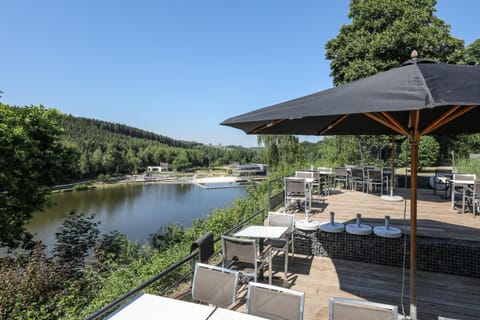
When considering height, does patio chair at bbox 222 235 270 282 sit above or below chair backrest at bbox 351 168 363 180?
below

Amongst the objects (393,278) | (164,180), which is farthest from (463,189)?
(164,180)

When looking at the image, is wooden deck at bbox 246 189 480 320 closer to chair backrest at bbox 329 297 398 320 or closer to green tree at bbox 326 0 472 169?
chair backrest at bbox 329 297 398 320

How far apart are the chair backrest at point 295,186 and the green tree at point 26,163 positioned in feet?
24.0

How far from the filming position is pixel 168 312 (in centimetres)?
162

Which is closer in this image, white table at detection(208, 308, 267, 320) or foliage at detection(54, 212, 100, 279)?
white table at detection(208, 308, 267, 320)

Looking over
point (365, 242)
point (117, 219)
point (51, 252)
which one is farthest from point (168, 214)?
point (365, 242)

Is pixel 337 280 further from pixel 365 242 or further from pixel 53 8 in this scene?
pixel 53 8

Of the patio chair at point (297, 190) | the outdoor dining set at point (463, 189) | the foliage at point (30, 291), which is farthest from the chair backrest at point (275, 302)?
the foliage at point (30, 291)

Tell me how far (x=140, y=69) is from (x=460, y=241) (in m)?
21.8

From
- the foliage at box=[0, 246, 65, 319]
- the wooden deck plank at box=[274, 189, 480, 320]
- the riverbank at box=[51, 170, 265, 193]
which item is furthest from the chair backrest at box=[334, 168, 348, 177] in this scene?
the riverbank at box=[51, 170, 265, 193]

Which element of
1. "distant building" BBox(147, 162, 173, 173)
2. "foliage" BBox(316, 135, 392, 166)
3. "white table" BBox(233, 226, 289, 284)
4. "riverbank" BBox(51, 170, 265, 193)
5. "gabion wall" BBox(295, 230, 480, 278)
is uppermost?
"foliage" BBox(316, 135, 392, 166)

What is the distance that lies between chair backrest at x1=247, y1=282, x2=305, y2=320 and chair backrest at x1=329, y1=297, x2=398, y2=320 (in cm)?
19

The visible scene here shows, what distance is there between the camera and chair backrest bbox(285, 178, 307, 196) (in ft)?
17.5

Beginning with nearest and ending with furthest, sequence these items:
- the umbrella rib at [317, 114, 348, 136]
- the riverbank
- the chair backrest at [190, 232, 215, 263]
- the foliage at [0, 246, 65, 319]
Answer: the chair backrest at [190, 232, 215, 263], the umbrella rib at [317, 114, 348, 136], the foliage at [0, 246, 65, 319], the riverbank
